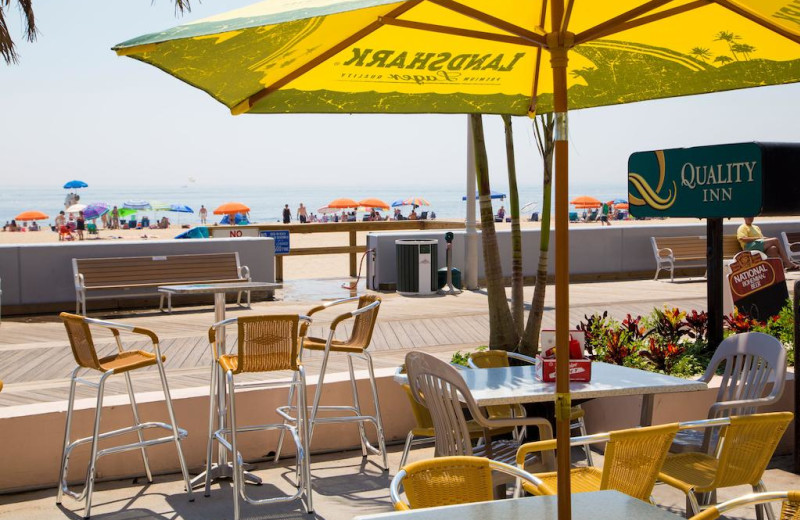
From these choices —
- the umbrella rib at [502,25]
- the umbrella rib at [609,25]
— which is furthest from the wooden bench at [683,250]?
the umbrella rib at [502,25]

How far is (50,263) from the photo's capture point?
1336 cm

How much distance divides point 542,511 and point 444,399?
1519 mm

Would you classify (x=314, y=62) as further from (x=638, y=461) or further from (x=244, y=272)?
(x=244, y=272)

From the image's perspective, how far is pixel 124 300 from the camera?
13859 mm

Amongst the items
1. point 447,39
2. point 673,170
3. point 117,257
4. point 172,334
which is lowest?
point 172,334

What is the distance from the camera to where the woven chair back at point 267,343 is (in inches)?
211

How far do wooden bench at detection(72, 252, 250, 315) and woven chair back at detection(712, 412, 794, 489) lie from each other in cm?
981

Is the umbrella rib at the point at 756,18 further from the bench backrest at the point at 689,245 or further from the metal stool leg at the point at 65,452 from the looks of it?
the bench backrest at the point at 689,245

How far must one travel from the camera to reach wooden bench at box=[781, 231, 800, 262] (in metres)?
18.1

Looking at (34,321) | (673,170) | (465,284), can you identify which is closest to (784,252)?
(465,284)

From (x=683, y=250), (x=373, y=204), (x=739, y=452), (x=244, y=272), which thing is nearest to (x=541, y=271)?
(x=739, y=452)

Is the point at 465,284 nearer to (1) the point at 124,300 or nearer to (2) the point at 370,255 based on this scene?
(2) the point at 370,255

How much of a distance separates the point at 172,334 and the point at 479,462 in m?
8.55

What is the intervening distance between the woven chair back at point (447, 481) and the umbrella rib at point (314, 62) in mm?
1888
